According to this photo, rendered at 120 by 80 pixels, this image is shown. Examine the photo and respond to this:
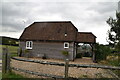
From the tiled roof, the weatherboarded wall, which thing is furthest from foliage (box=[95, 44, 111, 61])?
the weatherboarded wall

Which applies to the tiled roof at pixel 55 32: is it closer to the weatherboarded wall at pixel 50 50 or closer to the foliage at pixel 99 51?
the weatherboarded wall at pixel 50 50

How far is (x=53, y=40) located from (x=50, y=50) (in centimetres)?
160

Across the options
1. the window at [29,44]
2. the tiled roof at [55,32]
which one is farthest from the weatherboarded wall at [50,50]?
the tiled roof at [55,32]

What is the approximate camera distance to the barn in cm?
1792

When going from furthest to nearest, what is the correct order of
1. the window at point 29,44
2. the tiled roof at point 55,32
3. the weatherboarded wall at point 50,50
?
the window at point 29,44
the tiled roof at point 55,32
the weatherboarded wall at point 50,50

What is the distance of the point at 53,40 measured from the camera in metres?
18.5

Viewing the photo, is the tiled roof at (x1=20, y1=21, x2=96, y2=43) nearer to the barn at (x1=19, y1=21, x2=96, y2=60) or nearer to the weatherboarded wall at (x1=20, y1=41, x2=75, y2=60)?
the barn at (x1=19, y1=21, x2=96, y2=60)

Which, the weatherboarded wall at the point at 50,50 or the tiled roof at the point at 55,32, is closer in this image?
the weatherboarded wall at the point at 50,50

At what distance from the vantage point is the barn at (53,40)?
58.8ft

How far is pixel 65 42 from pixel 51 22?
17.5ft

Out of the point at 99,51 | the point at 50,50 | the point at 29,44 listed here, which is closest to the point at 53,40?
the point at 50,50

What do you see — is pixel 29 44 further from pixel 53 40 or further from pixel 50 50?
pixel 53 40

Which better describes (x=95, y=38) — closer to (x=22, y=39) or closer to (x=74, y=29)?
(x=74, y=29)

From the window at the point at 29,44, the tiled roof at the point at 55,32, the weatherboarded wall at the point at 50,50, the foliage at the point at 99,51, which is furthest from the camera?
the window at the point at 29,44
